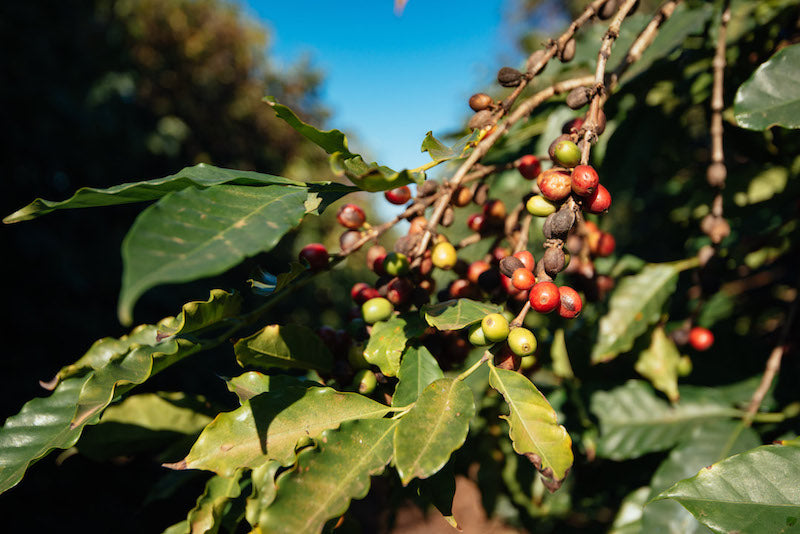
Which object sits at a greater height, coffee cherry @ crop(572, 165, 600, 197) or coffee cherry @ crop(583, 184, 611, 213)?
coffee cherry @ crop(572, 165, 600, 197)

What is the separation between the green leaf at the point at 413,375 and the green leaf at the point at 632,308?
60 centimetres

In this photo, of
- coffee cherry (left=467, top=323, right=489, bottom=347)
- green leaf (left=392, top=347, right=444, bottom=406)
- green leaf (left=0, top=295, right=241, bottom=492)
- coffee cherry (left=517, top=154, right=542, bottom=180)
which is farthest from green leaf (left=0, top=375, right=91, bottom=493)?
coffee cherry (left=517, top=154, right=542, bottom=180)

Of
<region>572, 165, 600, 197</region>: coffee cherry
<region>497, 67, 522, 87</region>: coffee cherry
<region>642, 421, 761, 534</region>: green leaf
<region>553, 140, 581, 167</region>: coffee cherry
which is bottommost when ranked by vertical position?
<region>642, 421, 761, 534</region>: green leaf

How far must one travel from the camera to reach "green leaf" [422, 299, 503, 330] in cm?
67

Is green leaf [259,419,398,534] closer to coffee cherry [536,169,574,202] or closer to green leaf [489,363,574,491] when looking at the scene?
Result: green leaf [489,363,574,491]

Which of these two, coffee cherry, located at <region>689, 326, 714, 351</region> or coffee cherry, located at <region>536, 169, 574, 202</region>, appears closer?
coffee cherry, located at <region>536, 169, 574, 202</region>

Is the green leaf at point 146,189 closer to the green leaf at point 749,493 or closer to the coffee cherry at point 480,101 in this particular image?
the coffee cherry at point 480,101

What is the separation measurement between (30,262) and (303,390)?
4.24 meters

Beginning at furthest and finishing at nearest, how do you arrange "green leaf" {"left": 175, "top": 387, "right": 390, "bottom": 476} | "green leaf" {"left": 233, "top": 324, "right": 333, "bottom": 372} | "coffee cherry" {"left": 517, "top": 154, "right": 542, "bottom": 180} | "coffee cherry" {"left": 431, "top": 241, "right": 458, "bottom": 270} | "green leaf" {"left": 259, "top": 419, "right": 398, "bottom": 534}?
"coffee cherry" {"left": 517, "top": 154, "right": 542, "bottom": 180} → "coffee cherry" {"left": 431, "top": 241, "right": 458, "bottom": 270} → "green leaf" {"left": 233, "top": 324, "right": 333, "bottom": 372} → "green leaf" {"left": 175, "top": 387, "right": 390, "bottom": 476} → "green leaf" {"left": 259, "top": 419, "right": 398, "bottom": 534}

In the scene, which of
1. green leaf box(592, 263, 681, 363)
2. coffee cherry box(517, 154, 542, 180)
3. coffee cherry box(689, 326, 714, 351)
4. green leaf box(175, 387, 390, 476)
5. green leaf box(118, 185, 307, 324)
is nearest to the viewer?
green leaf box(118, 185, 307, 324)

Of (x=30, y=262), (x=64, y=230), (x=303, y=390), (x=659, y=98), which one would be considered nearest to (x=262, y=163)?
(x=64, y=230)

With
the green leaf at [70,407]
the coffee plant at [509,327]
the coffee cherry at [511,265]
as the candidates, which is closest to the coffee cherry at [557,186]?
the coffee plant at [509,327]

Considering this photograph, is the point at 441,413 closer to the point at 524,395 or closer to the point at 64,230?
the point at 524,395

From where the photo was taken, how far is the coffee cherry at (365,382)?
31.5 inches
